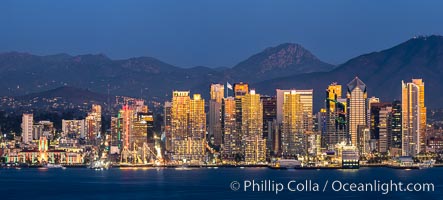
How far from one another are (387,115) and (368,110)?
4364mm

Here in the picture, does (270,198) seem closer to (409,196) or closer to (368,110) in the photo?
(409,196)

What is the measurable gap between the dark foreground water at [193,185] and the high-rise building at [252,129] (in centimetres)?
1577

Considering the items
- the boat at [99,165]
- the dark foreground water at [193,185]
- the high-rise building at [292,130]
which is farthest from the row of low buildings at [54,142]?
the dark foreground water at [193,185]

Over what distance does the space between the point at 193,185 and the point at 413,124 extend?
56110mm

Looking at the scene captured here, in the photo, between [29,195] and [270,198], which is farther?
[29,195]

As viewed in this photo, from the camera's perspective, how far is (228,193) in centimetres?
8331

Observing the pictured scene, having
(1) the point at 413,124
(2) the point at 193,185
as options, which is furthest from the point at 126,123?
(2) the point at 193,185

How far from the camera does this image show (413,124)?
14475cm

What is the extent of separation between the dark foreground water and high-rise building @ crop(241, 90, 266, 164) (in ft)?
51.7

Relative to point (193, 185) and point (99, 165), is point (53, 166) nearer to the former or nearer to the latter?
point (99, 165)

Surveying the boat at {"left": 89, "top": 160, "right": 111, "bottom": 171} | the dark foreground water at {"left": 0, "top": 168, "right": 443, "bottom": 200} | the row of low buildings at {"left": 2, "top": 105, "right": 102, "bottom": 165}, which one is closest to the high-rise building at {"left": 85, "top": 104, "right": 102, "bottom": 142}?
the row of low buildings at {"left": 2, "top": 105, "right": 102, "bottom": 165}

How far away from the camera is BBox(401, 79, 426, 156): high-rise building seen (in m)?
144

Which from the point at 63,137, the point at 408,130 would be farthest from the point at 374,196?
the point at 63,137

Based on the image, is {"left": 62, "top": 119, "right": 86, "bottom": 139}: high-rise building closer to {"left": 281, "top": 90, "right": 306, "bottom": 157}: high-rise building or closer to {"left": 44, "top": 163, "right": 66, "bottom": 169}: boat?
{"left": 44, "top": 163, "right": 66, "bottom": 169}: boat
